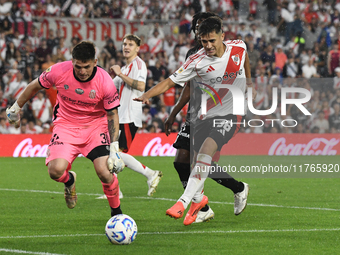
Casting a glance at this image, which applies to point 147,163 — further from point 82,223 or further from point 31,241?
point 31,241

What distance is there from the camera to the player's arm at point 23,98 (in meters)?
6.64

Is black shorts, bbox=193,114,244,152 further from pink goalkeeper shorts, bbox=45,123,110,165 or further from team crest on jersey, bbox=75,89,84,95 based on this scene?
team crest on jersey, bbox=75,89,84,95

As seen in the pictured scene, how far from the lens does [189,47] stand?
2092cm

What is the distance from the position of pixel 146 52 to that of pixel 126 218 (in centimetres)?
1511

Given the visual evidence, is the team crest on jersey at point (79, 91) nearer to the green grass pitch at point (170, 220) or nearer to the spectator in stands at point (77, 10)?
the green grass pitch at point (170, 220)

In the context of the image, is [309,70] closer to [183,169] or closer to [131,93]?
[131,93]

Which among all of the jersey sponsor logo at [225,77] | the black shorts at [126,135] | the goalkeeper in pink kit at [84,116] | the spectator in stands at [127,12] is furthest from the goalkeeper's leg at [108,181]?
the spectator in stands at [127,12]

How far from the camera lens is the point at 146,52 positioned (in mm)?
20453

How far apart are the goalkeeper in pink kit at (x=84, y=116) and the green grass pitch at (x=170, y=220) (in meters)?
0.67

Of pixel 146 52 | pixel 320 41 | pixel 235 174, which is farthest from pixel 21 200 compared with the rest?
pixel 320 41

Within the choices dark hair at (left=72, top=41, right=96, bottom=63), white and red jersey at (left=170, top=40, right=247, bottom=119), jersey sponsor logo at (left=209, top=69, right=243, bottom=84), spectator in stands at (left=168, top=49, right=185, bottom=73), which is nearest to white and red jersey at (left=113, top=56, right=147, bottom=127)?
white and red jersey at (left=170, top=40, right=247, bottom=119)

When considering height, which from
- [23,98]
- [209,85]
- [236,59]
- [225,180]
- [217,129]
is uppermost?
[236,59]

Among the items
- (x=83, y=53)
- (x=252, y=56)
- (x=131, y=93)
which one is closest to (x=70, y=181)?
(x=83, y=53)

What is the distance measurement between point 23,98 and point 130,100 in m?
3.23
